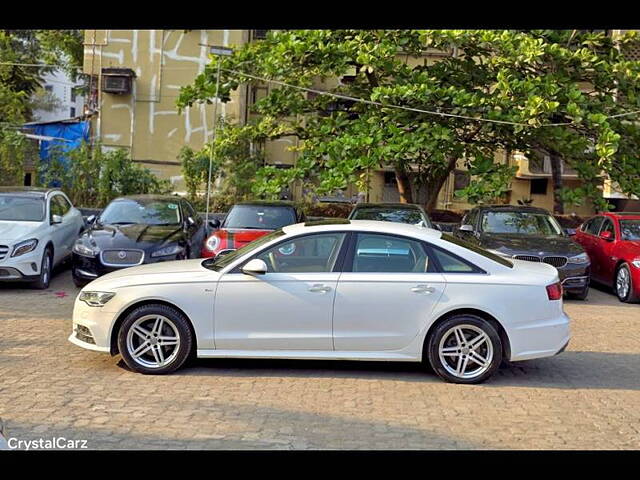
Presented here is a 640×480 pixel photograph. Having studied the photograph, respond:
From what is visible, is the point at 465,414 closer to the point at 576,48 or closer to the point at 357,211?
the point at 357,211

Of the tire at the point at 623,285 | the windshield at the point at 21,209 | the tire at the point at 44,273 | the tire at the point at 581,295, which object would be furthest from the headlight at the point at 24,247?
the tire at the point at 623,285

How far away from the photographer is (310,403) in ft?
19.7

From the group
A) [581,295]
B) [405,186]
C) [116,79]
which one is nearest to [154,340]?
[581,295]

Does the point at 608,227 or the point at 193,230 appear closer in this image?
Answer: the point at 193,230

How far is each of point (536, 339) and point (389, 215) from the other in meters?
6.53

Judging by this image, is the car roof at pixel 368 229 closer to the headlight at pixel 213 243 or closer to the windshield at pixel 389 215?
the headlight at pixel 213 243

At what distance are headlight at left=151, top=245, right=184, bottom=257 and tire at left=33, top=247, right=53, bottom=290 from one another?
195cm

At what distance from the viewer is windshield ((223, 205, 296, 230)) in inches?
500

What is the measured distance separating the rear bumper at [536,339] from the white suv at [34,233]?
7858 mm

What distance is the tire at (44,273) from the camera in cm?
1153

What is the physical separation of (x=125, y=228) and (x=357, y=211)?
13.7ft

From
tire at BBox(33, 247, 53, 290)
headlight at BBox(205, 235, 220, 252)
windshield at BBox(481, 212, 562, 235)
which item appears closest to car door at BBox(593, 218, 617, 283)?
windshield at BBox(481, 212, 562, 235)

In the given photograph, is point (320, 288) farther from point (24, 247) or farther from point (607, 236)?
point (607, 236)

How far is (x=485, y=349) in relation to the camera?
6.75 meters
